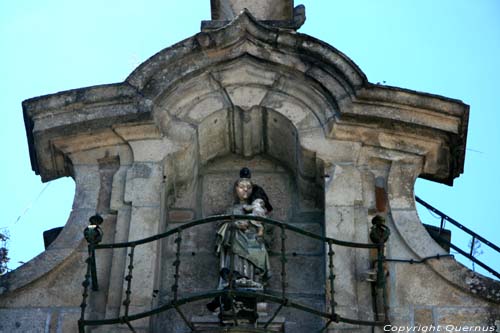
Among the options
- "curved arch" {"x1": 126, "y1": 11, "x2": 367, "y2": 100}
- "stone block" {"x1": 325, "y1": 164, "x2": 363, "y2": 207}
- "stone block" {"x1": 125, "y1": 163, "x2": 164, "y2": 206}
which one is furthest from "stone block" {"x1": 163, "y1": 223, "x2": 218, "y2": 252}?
"curved arch" {"x1": 126, "y1": 11, "x2": 367, "y2": 100}

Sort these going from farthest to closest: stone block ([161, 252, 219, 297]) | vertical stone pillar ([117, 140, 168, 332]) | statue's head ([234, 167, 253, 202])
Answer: statue's head ([234, 167, 253, 202]) → stone block ([161, 252, 219, 297]) → vertical stone pillar ([117, 140, 168, 332])

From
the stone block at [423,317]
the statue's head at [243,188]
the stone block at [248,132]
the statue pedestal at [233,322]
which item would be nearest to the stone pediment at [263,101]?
the stone block at [248,132]

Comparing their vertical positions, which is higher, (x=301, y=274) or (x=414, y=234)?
(x=414, y=234)

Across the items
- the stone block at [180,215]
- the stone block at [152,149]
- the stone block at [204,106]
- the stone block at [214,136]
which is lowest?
the stone block at [180,215]

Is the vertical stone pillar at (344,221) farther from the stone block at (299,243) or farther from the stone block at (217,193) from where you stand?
the stone block at (217,193)

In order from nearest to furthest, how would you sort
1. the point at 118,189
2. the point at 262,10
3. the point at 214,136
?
the point at 118,189 < the point at 214,136 < the point at 262,10

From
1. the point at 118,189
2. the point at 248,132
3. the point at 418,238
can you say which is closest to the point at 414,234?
the point at 418,238

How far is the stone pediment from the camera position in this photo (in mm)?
11672

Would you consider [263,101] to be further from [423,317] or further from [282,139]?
[423,317]

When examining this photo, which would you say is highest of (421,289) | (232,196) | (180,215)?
(232,196)

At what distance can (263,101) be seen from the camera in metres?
12.1

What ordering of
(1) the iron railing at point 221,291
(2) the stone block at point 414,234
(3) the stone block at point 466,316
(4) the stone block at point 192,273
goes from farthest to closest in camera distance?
(4) the stone block at point 192,273 < (2) the stone block at point 414,234 < (3) the stone block at point 466,316 < (1) the iron railing at point 221,291

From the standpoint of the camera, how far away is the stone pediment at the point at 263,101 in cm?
1167

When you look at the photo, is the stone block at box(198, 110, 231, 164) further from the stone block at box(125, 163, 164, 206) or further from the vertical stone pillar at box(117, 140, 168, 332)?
the stone block at box(125, 163, 164, 206)
